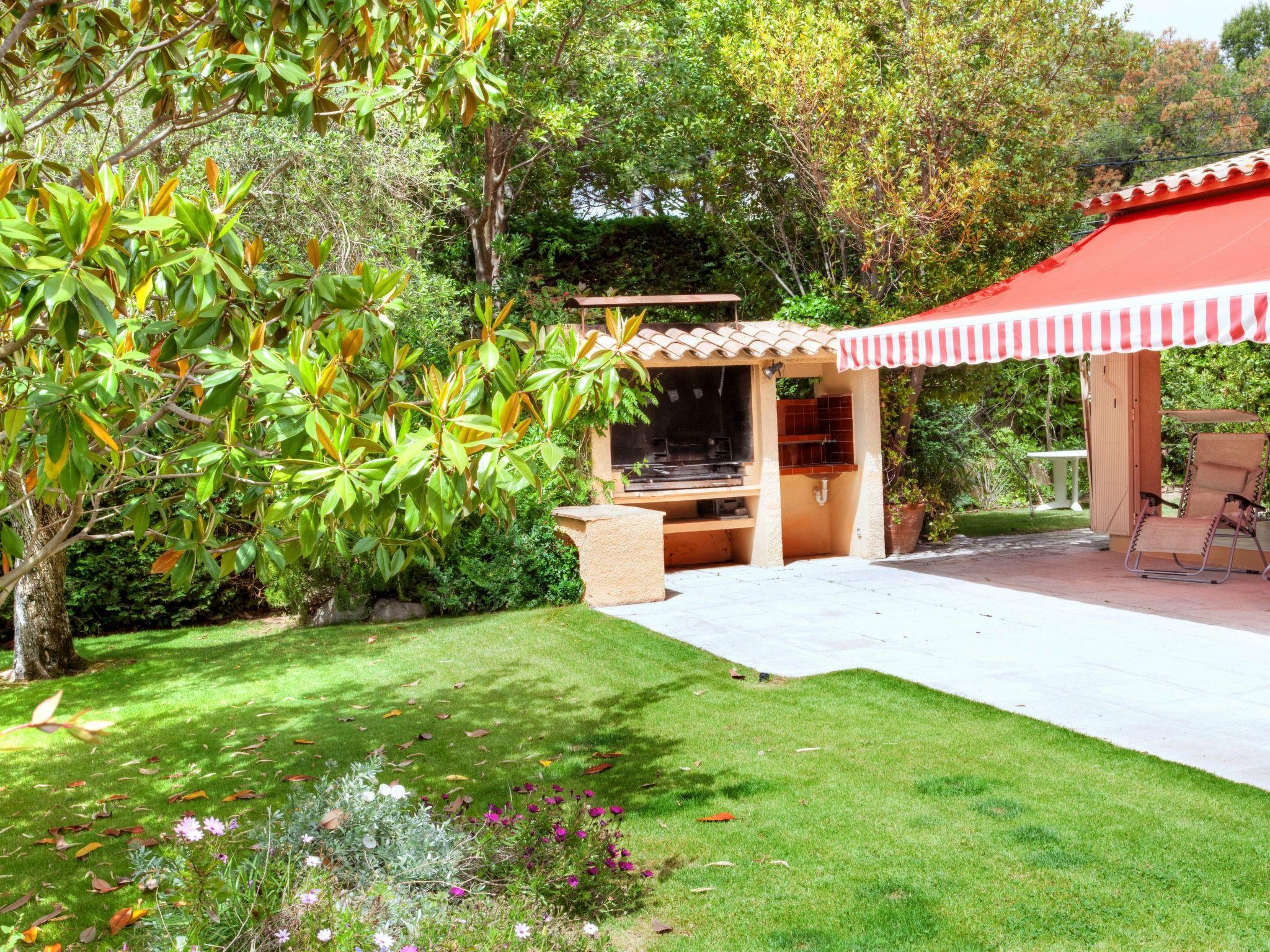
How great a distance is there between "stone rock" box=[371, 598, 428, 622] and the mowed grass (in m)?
1.52

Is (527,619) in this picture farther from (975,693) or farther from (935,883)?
(935,883)

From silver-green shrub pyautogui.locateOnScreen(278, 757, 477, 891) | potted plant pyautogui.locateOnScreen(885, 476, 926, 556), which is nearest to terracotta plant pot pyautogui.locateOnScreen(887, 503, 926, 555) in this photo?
potted plant pyautogui.locateOnScreen(885, 476, 926, 556)

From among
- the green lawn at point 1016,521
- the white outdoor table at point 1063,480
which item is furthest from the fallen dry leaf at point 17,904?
the white outdoor table at point 1063,480

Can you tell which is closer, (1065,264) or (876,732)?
(876,732)

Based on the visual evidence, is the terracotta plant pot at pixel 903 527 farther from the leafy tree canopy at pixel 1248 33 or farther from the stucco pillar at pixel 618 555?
the leafy tree canopy at pixel 1248 33

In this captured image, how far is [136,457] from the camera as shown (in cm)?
445

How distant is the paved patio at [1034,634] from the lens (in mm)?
6602

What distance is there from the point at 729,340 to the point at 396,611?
4967 mm

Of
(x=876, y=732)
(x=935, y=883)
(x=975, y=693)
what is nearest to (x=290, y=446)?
(x=935, y=883)

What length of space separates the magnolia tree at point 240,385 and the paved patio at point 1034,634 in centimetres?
436

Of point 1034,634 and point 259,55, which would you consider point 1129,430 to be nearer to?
point 1034,634

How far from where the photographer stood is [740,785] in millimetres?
5711

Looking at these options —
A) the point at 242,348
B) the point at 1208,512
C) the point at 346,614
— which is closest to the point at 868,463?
the point at 1208,512

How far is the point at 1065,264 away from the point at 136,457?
10.9 metres
